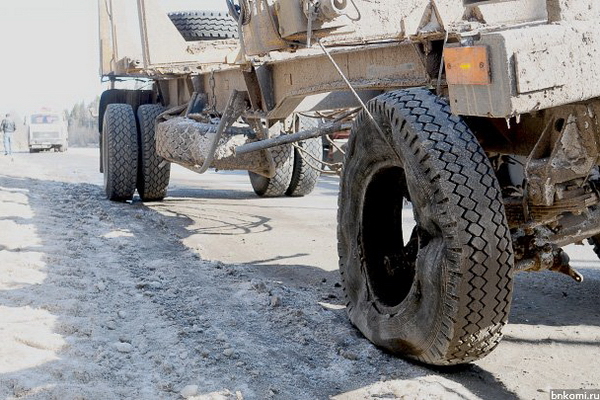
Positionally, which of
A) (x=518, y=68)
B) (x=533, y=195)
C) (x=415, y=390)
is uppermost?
(x=518, y=68)

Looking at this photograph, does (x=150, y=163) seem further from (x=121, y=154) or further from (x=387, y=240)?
(x=387, y=240)

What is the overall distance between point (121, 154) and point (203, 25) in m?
1.97

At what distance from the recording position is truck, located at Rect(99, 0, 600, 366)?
10.6 ft

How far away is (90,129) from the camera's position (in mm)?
69875

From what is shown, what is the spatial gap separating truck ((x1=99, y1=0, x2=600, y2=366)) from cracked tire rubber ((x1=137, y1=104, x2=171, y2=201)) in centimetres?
361

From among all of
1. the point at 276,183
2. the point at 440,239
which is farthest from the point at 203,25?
the point at 440,239

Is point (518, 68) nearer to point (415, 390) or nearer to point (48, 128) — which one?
point (415, 390)

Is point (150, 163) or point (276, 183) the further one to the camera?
point (276, 183)

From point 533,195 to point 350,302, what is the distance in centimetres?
130

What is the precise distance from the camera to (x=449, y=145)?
140 inches

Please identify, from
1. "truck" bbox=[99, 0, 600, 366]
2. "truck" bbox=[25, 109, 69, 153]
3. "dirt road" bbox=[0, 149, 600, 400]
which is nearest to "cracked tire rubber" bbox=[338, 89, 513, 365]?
"truck" bbox=[99, 0, 600, 366]

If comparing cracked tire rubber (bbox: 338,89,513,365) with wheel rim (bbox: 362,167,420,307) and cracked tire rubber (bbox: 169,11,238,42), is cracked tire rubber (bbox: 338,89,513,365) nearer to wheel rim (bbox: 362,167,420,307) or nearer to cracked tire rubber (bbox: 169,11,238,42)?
wheel rim (bbox: 362,167,420,307)

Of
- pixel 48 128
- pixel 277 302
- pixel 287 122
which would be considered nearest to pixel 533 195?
pixel 277 302

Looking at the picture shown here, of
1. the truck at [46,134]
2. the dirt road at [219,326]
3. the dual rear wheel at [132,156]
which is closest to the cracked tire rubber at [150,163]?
the dual rear wheel at [132,156]
